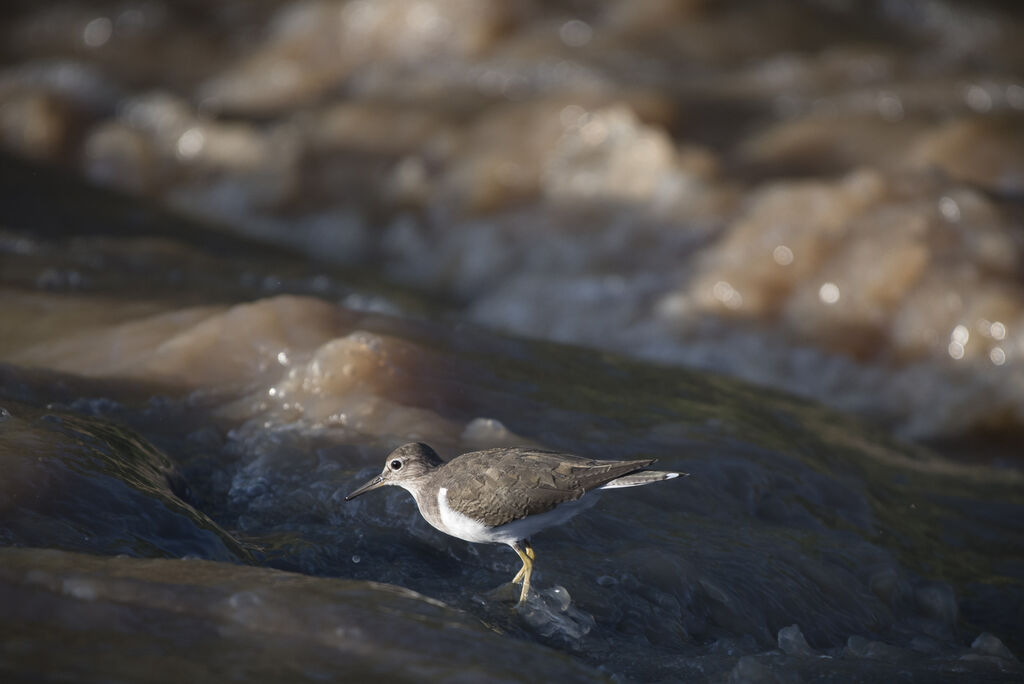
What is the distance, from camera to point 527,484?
3.78m

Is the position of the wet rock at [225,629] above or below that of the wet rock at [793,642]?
above

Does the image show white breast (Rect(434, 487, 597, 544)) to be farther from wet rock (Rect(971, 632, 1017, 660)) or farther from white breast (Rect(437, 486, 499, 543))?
wet rock (Rect(971, 632, 1017, 660))

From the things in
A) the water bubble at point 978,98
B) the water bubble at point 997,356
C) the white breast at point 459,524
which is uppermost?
the water bubble at point 978,98

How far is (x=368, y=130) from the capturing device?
1055cm

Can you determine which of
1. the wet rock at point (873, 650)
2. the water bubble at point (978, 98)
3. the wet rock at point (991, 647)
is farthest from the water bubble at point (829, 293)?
the wet rock at point (873, 650)

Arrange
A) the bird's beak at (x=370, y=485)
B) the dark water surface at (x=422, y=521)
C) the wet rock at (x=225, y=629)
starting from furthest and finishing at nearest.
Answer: the bird's beak at (x=370, y=485), the dark water surface at (x=422, y=521), the wet rock at (x=225, y=629)

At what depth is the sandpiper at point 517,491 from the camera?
12.2 ft

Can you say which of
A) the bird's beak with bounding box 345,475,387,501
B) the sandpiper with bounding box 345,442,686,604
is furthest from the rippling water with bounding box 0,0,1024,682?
the sandpiper with bounding box 345,442,686,604

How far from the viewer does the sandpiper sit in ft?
12.2

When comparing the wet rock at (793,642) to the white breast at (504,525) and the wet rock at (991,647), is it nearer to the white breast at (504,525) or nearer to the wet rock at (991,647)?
the wet rock at (991,647)

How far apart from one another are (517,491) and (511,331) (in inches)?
141

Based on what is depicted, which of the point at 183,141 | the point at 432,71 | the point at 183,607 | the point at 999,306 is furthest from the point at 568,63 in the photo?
the point at 183,607

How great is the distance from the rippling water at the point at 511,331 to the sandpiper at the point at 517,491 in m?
0.22

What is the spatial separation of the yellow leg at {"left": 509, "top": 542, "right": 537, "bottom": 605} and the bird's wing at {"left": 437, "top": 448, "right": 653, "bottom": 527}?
241 millimetres
